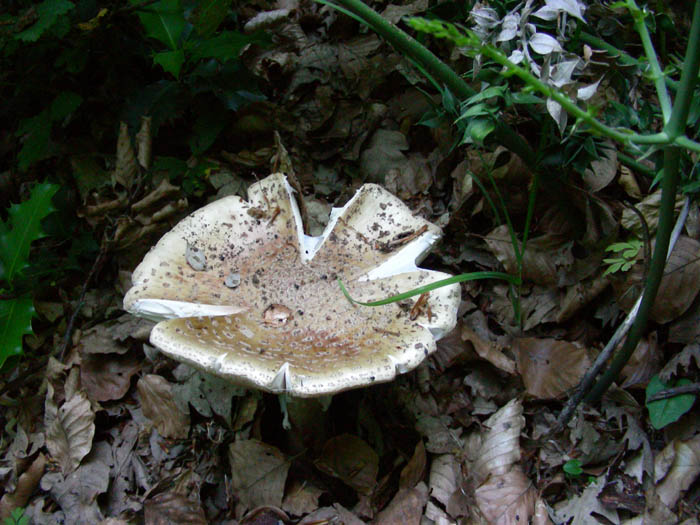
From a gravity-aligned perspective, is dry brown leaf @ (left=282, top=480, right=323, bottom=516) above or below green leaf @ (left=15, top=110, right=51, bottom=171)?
below

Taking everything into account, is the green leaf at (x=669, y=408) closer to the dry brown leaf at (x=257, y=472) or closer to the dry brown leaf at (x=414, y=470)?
the dry brown leaf at (x=414, y=470)

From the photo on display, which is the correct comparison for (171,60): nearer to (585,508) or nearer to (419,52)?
(419,52)

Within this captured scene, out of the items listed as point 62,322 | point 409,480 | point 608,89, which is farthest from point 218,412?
point 608,89

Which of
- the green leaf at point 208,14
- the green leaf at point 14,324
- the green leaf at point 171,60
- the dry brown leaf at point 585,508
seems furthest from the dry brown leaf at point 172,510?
the green leaf at point 208,14

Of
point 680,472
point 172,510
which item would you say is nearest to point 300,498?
point 172,510

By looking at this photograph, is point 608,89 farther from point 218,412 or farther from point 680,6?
point 218,412

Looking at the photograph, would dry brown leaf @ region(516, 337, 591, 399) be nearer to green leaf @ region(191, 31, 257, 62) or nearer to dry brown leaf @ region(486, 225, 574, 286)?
dry brown leaf @ region(486, 225, 574, 286)

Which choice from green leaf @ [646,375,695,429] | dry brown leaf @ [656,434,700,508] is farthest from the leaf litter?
green leaf @ [646,375,695,429]
